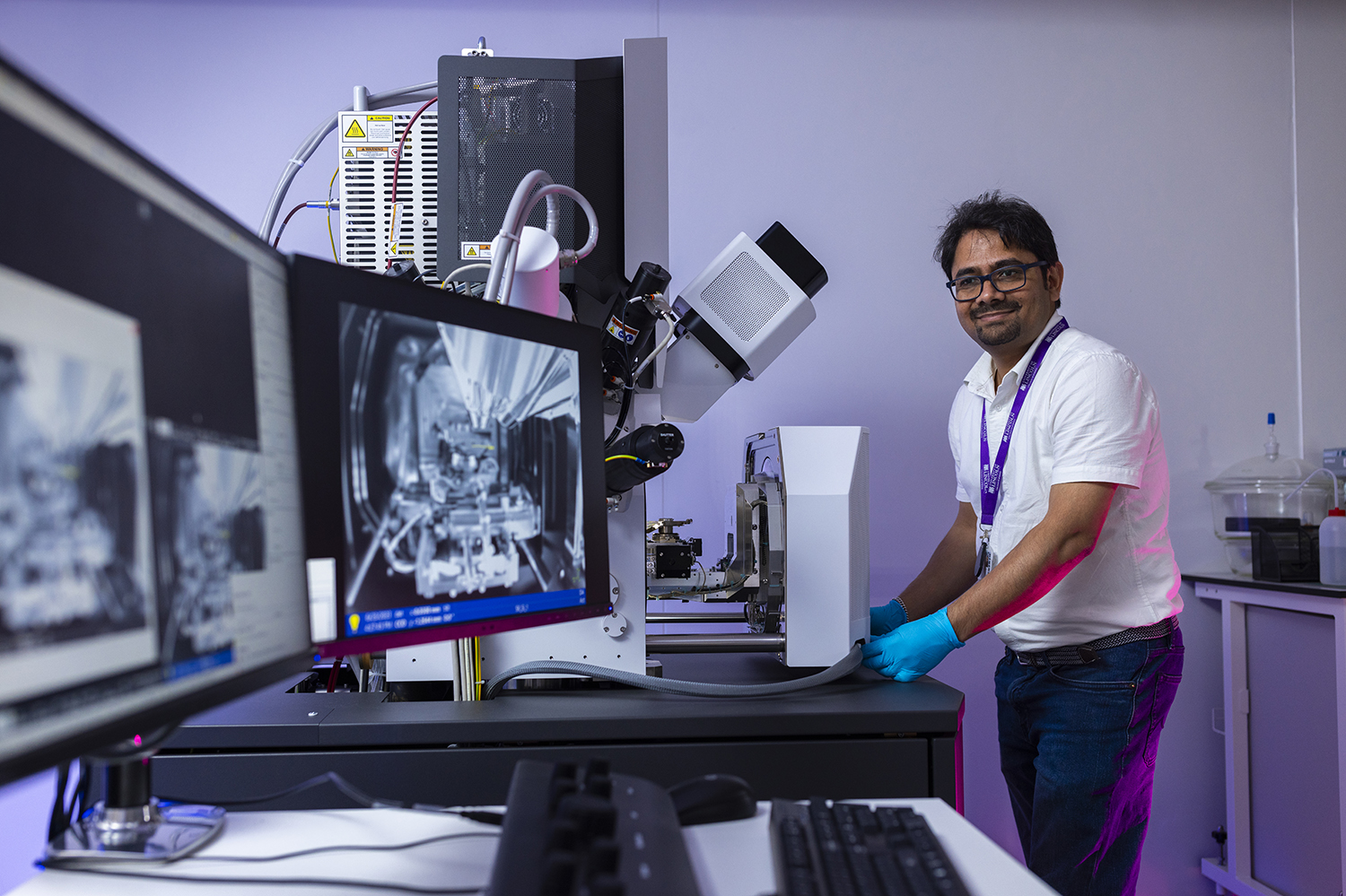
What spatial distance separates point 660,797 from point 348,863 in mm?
280

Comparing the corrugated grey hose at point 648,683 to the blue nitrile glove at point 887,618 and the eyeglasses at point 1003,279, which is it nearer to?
the blue nitrile glove at point 887,618

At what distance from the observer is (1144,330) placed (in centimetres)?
235

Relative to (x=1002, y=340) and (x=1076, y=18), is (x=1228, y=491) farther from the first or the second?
(x=1076, y=18)

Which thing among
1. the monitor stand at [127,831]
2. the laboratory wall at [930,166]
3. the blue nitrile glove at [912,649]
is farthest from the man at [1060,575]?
the monitor stand at [127,831]

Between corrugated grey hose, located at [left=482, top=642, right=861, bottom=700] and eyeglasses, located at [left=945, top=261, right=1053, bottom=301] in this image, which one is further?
eyeglasses, located at [left=945, top=261, right=1053, bottom=301]

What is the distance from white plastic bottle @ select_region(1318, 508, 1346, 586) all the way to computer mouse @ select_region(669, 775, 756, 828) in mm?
2025

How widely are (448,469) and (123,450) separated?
290 mm

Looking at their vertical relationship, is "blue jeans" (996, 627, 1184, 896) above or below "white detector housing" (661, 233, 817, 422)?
below

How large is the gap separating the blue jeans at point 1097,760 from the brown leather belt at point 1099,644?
0.03 feet

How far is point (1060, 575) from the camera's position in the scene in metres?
1.45

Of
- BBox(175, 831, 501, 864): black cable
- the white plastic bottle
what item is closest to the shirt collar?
the white plastic bottle

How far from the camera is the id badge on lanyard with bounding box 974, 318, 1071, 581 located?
1.66 meters

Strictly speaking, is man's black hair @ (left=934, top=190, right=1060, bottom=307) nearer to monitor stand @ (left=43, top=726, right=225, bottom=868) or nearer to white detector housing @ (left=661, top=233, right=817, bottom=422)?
white detector housing @ (left=661, top=233, right=817, bottom=422)

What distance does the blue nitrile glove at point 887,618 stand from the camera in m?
1.70
